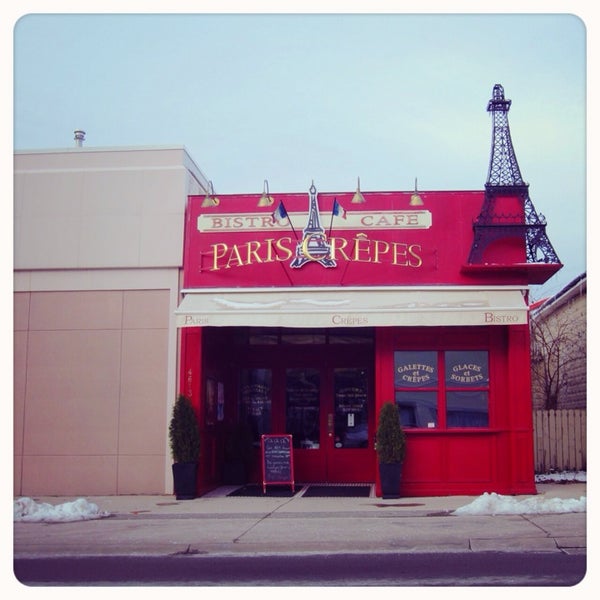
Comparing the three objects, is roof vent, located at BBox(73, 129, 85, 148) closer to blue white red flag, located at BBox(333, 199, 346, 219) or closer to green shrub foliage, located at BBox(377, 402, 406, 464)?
blue white red flag, located at BBox(333, 199, 346, 219)

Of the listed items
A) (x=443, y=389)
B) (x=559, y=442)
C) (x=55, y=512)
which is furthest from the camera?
(x=559, y=442)

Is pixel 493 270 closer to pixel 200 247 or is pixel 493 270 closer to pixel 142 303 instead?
pixel 200 247

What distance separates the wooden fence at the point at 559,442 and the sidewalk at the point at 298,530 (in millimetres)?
4120

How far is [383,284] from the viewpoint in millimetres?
13859

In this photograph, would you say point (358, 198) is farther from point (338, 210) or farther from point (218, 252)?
point (218, 252)

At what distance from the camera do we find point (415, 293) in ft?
44.8

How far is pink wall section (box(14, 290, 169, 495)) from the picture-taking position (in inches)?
543

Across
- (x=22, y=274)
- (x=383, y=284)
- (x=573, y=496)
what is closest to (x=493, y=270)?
(x=383, y=284)

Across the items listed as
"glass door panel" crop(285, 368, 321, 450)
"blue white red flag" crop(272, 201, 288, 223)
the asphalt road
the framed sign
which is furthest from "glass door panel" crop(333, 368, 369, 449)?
the asphalt road

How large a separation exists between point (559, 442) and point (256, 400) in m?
6.11

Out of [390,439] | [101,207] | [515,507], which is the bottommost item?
[515,507]

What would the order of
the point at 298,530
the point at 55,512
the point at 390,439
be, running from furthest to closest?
the point at 390,439 < the point at 55,512 < the point at 298,530

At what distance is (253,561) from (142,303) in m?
6.18

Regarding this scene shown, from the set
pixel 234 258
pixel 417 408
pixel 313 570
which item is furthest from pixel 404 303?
pixel 313 570
